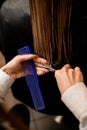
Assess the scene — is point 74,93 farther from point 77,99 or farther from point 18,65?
point 18,65

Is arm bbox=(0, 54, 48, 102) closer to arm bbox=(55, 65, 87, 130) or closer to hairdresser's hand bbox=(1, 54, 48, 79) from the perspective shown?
hairdresser's hand bbox=(1, 54, 48, 79)

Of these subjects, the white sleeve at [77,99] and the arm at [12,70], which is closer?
the white sleeve at [77,99]

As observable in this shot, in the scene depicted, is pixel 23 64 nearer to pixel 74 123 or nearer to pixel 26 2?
pixel 26 2

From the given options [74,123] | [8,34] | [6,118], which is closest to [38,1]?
[8,34]

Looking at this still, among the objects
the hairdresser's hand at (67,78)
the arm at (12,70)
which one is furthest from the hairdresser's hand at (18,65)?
the hairdresser's hand at (67,78)

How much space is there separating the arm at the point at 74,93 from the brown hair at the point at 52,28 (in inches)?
5.6

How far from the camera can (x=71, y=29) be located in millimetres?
942

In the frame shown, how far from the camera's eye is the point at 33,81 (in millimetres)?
965

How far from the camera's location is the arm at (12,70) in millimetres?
949

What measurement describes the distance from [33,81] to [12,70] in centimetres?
9

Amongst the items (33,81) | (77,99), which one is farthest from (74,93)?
(33,81)

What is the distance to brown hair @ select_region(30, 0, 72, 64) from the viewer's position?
88 centimetres

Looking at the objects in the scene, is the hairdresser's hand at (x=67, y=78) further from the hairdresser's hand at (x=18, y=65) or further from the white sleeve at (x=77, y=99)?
the hairdresser's hand at (x=18, y=65)

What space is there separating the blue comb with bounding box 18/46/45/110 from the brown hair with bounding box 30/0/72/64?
0.05m
